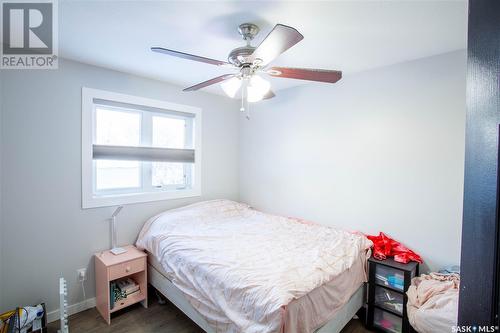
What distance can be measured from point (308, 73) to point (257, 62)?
0.39m

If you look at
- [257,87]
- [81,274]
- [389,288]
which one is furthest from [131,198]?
[389,288]

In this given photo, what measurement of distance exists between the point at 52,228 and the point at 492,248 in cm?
295

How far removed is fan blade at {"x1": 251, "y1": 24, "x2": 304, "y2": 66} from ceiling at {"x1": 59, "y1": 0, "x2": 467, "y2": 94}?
0.32 m

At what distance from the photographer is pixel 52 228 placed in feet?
7.31

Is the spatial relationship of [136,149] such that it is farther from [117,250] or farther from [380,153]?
[380,153]

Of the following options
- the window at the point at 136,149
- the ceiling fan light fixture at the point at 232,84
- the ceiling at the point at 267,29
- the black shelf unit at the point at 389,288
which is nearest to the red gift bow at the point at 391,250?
the black shelf unit at the point at 389,288

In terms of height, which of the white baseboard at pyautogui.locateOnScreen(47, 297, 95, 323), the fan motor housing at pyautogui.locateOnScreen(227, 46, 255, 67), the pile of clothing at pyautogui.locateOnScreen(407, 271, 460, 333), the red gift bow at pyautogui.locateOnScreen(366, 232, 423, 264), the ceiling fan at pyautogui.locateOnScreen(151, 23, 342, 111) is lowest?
the white baseboard at pyautogui.locateOnScreen(47, 297, 95, 323)

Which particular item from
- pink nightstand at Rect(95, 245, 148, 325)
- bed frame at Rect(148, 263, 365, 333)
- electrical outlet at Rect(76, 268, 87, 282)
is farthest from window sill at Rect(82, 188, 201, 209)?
bed frame at Rect(148, 263, 365, 333)

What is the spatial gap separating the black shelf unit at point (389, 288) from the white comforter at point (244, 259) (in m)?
0.20

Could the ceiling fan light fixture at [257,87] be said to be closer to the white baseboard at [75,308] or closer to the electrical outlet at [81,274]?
the electrical outlet at [81,274]

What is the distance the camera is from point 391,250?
7.41 feet

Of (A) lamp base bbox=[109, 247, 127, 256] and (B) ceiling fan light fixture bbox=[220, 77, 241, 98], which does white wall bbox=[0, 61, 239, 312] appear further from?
(B) ceiling fan light fixture bbox=[220, 77, 241, 98]

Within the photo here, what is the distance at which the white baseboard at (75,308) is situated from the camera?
7.22ft

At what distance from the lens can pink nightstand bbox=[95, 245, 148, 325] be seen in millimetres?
2188
